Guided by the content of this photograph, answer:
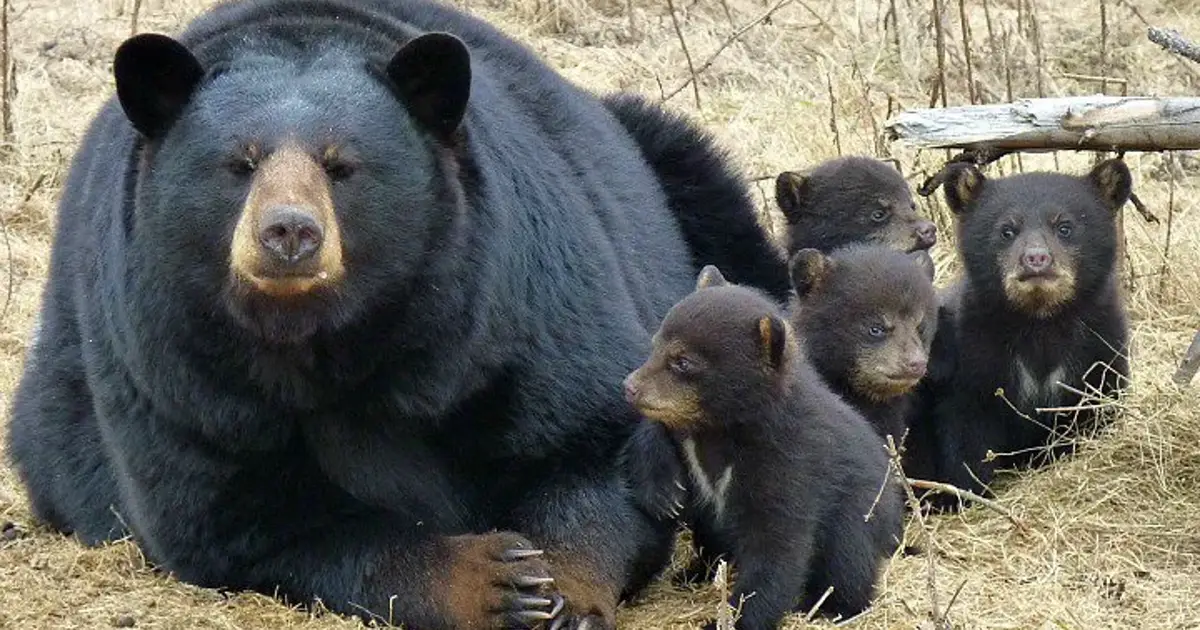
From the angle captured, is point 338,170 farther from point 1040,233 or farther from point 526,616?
point 1040,233

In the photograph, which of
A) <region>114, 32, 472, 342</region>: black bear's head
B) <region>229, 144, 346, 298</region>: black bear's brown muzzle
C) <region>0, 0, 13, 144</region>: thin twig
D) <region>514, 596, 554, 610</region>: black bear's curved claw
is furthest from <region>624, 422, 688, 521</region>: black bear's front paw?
<region>0, 0, 13, 144</region>: thin twig

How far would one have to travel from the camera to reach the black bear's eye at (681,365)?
5.71m

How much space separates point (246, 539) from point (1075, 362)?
11.1 feet

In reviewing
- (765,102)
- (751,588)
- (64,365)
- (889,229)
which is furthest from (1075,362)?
(765,102)

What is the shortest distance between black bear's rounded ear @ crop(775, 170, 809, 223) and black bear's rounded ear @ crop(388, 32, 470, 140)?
10.5 ft

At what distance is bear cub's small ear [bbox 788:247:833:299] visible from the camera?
696 cm

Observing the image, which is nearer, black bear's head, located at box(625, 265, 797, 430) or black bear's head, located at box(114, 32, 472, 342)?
black bear's head, located at box(114, 32, 472, 342)

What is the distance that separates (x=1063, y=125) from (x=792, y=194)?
53.6 inches

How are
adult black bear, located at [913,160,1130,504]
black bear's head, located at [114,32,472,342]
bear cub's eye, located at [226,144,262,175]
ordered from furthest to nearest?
1. adult black bear, located at [913,160,1130,504]
2. bear cub's eye, located at [226,144,262,175]
3. black bear's head, located at [114,32,472,342]

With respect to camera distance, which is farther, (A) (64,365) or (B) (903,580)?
(A) (64,365)

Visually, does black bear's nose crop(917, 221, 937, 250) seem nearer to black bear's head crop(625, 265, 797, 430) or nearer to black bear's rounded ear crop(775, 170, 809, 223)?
black bear's rounded ear crop(775, 170, 809, 223)

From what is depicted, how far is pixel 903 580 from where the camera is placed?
6398 millimetres

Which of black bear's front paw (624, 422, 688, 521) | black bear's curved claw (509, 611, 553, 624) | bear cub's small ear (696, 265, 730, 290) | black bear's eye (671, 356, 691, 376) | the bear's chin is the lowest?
black bear's curved claw (509, 611, 553, 624)

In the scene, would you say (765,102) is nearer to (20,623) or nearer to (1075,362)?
(1075,362)
